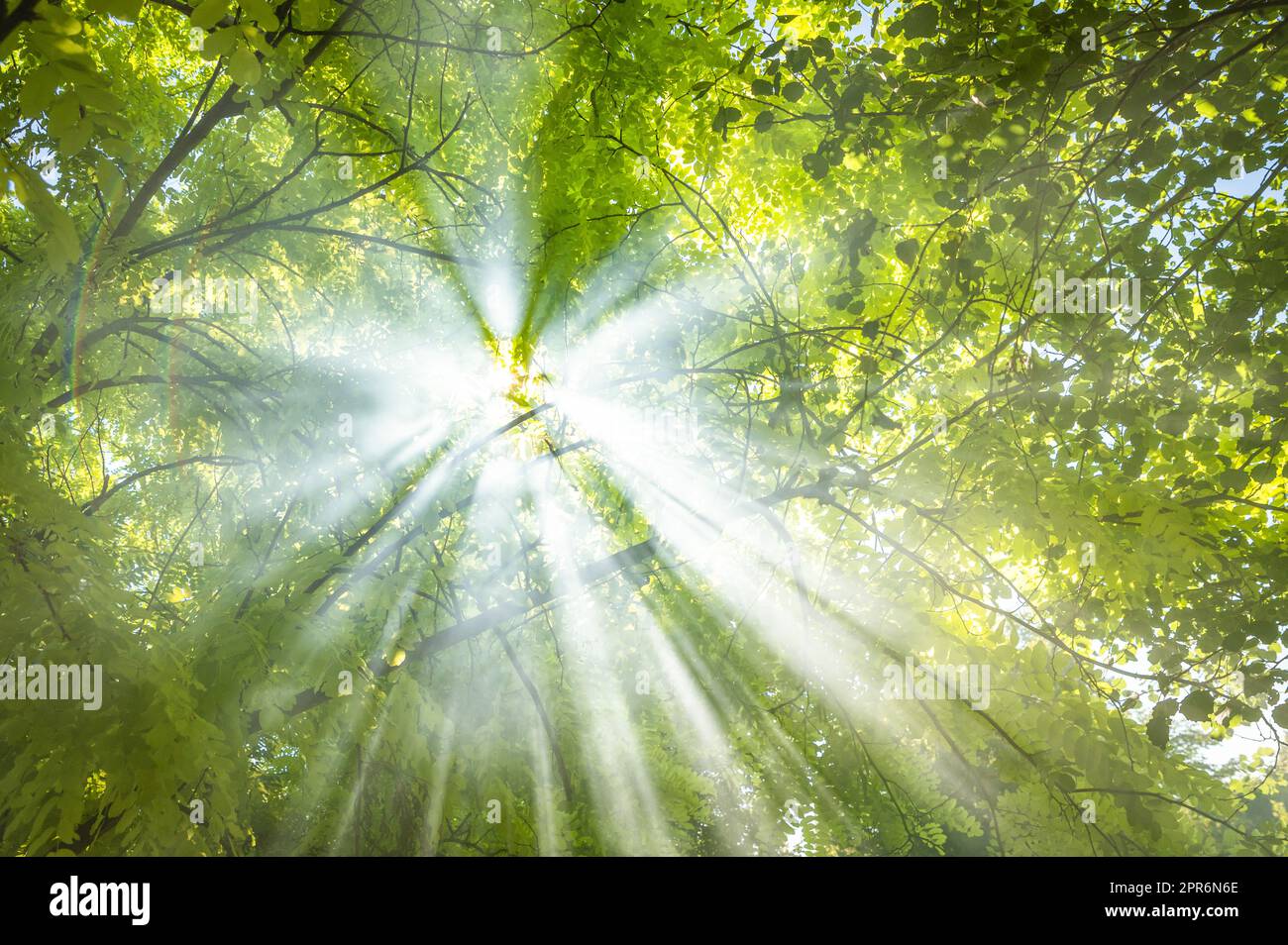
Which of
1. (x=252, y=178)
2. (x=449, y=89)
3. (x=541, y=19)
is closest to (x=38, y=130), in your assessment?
(x=252, y=178)

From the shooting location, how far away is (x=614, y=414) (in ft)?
15.5

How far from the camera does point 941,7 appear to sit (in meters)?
2.81

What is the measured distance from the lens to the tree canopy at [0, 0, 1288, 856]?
2.56m

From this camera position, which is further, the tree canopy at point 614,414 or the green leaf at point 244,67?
the tree canopy at point 614,414

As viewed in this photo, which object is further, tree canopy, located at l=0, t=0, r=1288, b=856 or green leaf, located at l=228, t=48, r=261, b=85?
tree canopy, located at l=0, t=0, r=1288, b=856

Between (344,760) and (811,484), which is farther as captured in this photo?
(811,484)

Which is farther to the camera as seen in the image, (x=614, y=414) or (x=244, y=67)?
(x=614, y=414)

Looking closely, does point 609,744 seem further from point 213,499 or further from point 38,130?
point 38,130

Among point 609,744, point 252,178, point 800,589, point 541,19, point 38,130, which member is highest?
point 541,19

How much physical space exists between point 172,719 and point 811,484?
3.01 metres

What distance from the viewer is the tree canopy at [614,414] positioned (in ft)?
8.41

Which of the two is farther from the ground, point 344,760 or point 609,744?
point 344,760
